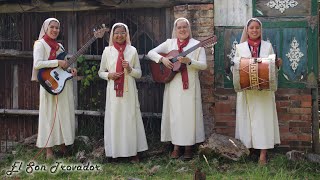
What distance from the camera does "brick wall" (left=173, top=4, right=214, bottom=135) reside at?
6.31 m

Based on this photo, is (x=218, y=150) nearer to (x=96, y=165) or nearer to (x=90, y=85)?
(x=96, y=165)

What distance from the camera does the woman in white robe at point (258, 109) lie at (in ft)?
18.1

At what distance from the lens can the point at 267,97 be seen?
552cm

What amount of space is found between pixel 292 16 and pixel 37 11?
4275 millimetres

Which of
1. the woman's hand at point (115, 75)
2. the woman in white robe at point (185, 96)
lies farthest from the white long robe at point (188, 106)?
the woman's hand at point (115, 75)

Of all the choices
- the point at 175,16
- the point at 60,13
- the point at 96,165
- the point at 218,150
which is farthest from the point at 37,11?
the point at 218,150

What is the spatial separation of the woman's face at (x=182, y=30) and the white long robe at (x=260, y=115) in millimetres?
780

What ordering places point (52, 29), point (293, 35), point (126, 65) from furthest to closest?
point (293, 35) < point (52, 29) < point (126, 65)

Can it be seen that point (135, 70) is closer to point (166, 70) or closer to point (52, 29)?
A: point (166, 70)

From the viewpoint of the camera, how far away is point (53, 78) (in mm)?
5844

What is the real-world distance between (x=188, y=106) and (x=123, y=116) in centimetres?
94

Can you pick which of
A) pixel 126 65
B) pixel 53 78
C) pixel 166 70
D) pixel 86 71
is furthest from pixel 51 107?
pixel 166 70

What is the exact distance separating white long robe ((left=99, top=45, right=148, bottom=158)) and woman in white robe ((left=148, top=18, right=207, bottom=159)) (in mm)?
454

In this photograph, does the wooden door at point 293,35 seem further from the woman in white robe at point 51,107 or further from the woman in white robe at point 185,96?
the woman in white robe at point 51,107
